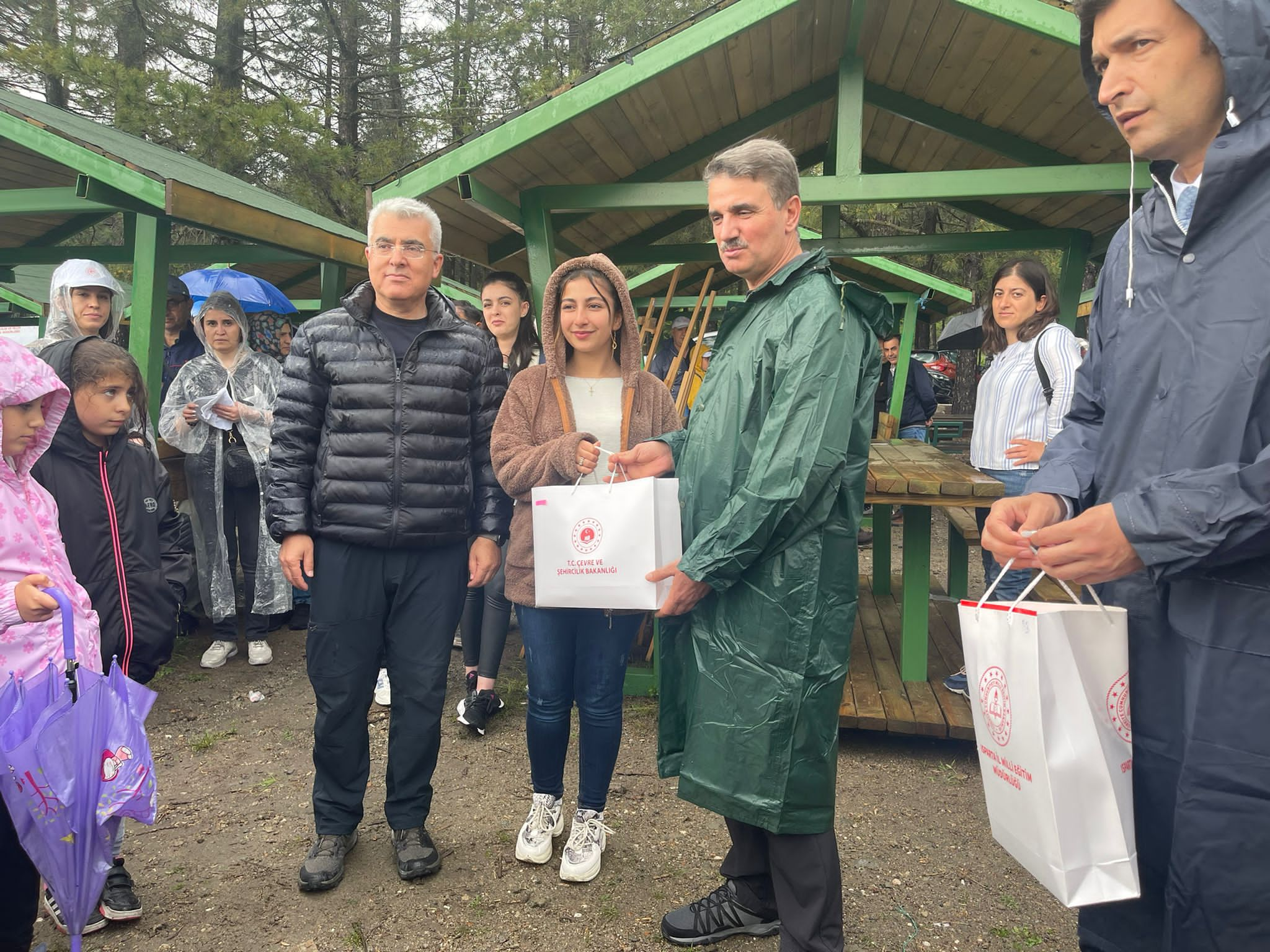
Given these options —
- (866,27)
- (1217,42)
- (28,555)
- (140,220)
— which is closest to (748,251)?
(1217,42)

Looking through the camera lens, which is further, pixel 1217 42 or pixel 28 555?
pixel 28 555

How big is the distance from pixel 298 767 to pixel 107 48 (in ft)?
50.0

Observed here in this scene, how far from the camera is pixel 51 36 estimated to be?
44.8ft

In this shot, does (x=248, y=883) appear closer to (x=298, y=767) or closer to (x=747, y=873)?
(x=298, y=767)

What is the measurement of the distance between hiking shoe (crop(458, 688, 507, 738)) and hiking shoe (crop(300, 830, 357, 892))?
3.80 feet

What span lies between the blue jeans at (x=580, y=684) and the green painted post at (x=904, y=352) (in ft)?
25.3

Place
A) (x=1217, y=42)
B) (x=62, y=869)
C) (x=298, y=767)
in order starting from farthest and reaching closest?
1. (x=298, y=767)
2. (x=62, y=869)
3. (x=1217, y=42)

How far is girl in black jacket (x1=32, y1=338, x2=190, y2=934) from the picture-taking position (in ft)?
8.27

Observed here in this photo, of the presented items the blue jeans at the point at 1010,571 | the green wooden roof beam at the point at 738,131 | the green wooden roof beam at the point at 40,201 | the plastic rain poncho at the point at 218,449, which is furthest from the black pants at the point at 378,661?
the green wooden roof beam at the point at 40,201

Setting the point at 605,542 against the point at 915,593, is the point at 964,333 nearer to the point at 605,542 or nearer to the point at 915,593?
the point at 915,593

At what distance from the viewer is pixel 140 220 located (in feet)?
17.5

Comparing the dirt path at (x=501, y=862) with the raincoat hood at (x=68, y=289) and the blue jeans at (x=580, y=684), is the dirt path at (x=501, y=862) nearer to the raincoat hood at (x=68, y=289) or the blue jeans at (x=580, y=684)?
the blue jeans at (x=580, y=684)

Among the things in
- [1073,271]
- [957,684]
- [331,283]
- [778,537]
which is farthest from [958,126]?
[331,283]

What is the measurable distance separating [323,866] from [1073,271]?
616cm
